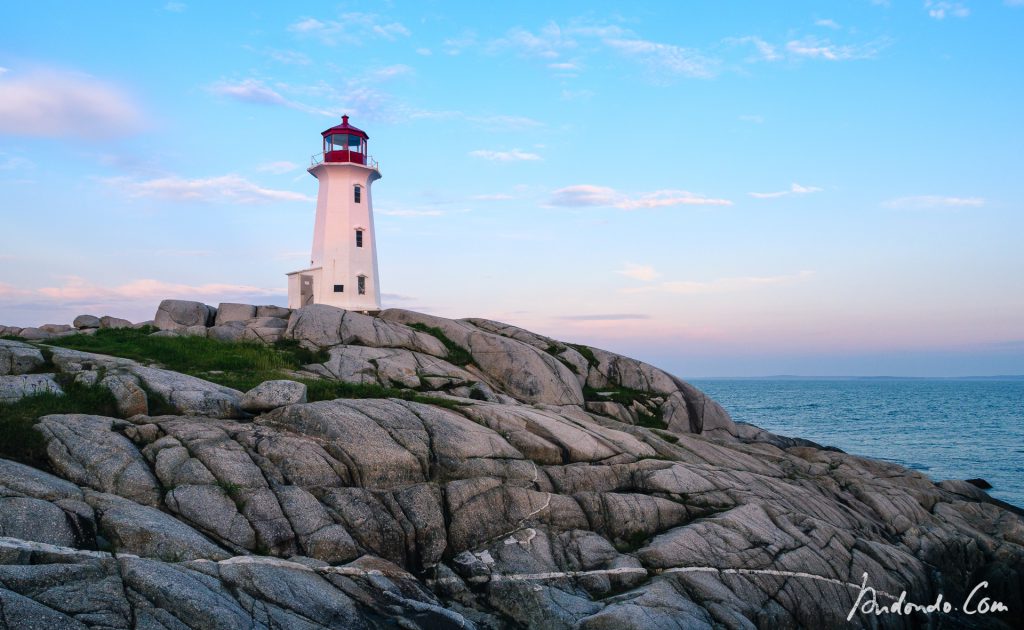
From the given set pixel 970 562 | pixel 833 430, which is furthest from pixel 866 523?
pixel 833 430

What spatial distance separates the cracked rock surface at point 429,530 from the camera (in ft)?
41.7

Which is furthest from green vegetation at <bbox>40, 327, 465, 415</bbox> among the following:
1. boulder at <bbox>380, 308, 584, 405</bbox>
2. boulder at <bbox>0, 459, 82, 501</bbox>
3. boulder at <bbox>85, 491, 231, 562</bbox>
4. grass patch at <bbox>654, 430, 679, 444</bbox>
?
grass patch at <bbox>654, 430, 679, 444</bbox>

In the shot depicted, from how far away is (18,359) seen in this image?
2123 centimetres

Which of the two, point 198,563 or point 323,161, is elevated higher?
point 323,161

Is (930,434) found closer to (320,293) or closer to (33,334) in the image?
(320,293)

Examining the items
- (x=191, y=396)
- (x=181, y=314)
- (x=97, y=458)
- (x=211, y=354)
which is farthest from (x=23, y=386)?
(x=181, y=314)

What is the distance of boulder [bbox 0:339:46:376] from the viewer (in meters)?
21.0

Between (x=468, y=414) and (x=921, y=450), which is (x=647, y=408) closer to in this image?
(x=468, y=414)

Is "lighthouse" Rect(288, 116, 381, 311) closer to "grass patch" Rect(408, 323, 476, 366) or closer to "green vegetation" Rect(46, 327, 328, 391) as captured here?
"grass patch" Rect(408, 323, 476, 366)

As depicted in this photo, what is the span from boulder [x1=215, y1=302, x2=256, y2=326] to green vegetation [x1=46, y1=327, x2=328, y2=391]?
6670 mm

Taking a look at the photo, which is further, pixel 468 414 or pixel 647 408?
pixel 647 408

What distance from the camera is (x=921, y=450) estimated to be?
60.7 m

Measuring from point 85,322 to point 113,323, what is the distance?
1.61 m

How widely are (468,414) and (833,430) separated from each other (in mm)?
66737
